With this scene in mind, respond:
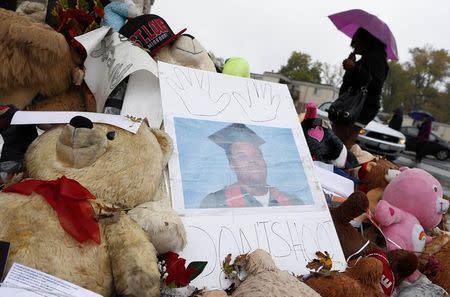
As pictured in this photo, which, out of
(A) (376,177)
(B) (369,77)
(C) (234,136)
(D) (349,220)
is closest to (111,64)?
(C) (234,136)

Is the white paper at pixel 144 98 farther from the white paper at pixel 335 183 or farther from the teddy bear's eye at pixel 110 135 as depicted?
the white paper at pixel 335 183

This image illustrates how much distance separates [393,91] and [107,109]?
131 ft

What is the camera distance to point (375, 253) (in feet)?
5.53

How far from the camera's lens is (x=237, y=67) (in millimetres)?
2457

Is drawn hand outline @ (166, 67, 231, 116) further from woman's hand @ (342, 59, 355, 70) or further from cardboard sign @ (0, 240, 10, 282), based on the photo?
woman's hand @ (342, 59, 355, 70)

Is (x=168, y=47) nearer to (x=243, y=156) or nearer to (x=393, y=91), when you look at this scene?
(x=243, y=156)

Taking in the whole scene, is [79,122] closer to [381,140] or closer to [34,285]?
[34,285]

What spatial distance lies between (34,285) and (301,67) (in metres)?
37.5

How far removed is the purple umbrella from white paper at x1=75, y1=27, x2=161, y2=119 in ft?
5.87

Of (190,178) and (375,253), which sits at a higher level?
(190,178)

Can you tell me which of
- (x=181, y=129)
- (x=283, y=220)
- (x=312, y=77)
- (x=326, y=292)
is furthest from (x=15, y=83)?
(x=312, y=77)

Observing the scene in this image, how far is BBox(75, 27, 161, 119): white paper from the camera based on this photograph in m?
1.84

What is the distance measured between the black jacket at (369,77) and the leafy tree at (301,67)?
108 ft

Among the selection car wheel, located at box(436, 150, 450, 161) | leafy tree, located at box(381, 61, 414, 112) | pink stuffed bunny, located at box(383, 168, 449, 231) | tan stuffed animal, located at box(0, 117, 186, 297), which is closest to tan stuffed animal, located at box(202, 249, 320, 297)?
tan stuffed animal, located at box(0, 117, 186, 297)
